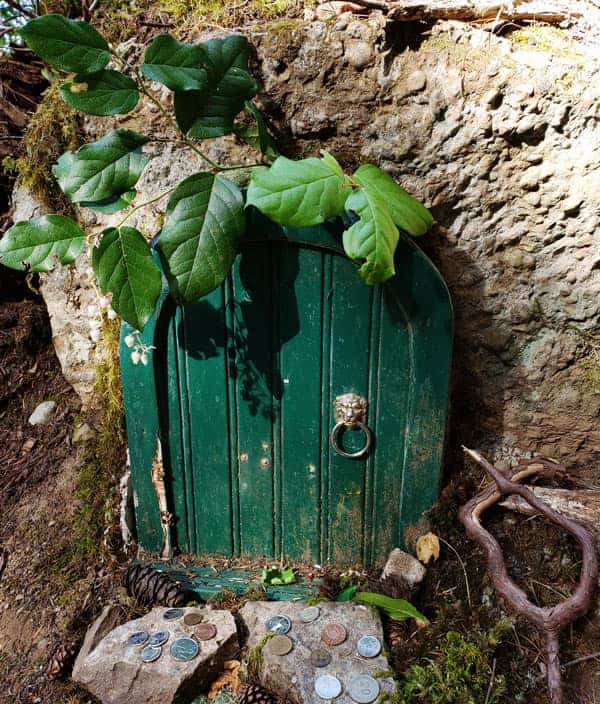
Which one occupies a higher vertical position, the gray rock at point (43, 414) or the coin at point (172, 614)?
the gray rock at point (43, 414)

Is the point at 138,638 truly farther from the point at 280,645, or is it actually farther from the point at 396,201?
the point at 396,201

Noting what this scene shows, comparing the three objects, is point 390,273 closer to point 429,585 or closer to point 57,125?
point 429,585

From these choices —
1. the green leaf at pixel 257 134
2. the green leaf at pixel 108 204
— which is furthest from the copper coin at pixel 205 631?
the green leaf at pixel 257 134

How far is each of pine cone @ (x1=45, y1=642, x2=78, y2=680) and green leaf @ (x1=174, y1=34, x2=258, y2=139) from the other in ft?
5.00

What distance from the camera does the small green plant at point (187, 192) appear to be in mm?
1296

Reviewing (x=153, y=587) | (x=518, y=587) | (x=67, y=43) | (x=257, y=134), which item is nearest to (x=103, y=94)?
(x=67, y=43)

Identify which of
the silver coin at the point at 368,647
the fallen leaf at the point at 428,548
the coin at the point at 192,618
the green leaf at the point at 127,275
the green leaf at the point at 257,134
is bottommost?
the coin at the point at 192,618

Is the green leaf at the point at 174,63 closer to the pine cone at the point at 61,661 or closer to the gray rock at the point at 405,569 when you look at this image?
the gray rock at the point at 405,569

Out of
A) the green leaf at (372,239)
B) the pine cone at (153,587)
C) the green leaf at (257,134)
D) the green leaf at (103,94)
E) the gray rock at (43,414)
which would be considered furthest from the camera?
the gray rock at (43,414)

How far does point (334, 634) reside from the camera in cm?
157

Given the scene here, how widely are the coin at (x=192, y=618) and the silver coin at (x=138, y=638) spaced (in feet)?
0.38

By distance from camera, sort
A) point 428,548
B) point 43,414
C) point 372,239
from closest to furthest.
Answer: point 372,239
point 428,548
point 43,414

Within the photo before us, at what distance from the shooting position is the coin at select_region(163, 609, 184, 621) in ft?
5.44

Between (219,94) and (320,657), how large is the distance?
1505mm
